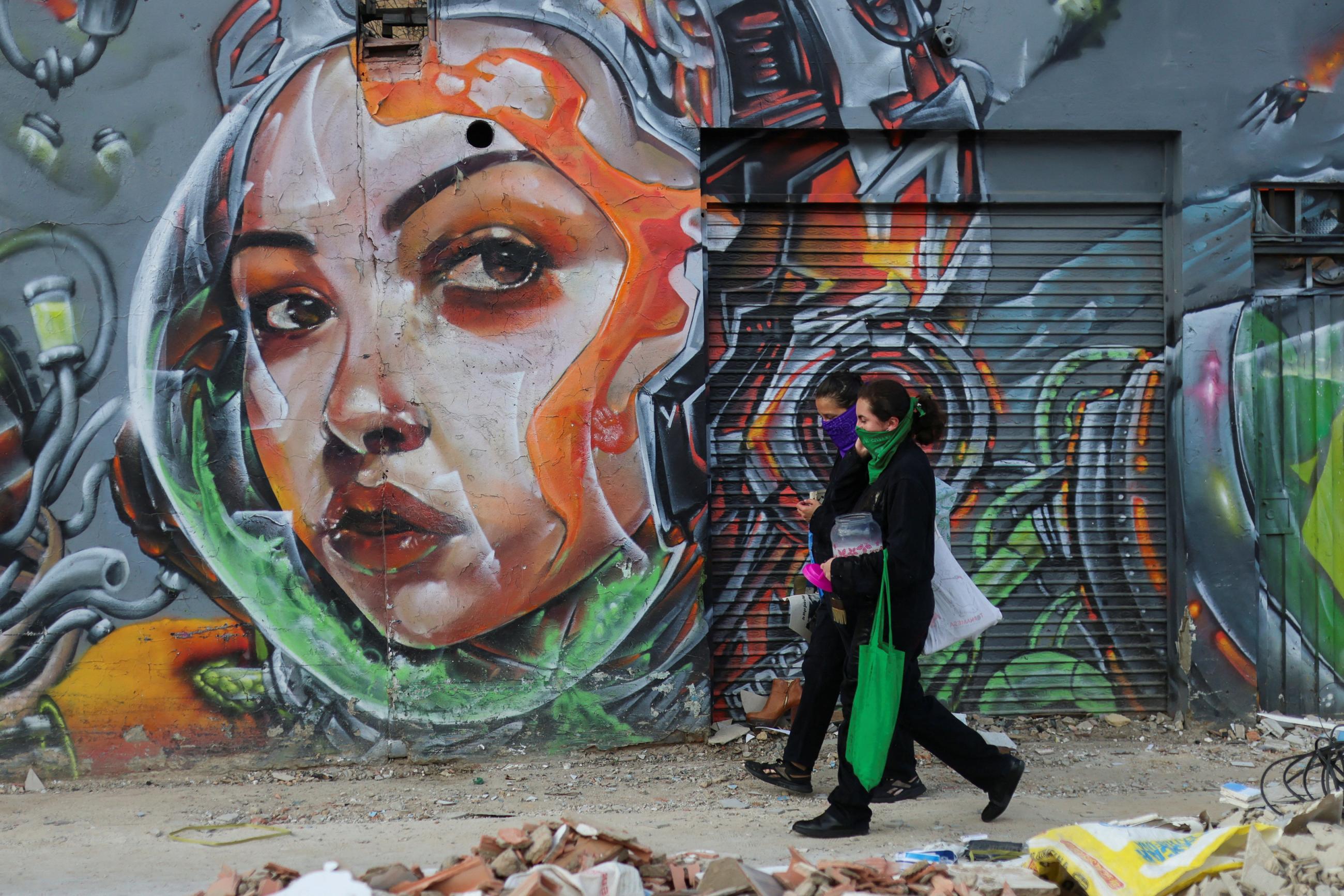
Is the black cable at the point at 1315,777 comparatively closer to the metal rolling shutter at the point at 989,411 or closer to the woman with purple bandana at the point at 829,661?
the metal rolling shutter at the point at 989,411

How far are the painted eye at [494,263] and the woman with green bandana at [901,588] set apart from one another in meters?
1.84

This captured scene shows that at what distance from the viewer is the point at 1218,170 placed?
562 centimetres

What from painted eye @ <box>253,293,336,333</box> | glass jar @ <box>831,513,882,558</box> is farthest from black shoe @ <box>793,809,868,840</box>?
painted eye @ <box>253,293,336,333</box>

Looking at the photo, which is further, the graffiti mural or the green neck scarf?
the graffiti mural

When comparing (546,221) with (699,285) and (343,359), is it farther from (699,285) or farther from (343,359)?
(343,359)

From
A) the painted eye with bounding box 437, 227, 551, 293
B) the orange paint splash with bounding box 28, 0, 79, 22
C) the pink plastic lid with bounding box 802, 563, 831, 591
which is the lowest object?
the pink plastic lid with bounding box 802, 563, 831, 591

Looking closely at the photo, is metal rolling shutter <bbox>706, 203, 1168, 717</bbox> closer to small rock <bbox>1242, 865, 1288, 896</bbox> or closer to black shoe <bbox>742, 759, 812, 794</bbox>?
black shoe <bbox>742, 759, 812, 794</bbox>

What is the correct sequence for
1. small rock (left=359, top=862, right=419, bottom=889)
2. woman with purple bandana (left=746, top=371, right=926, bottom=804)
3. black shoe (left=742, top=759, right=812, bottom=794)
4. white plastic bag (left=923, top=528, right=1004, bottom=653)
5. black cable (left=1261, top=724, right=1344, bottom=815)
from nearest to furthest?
small rock (left=359, top=862, right=419, bottom=889) < black cable (left=1261, top=724, right=1344, bottom=815) < white plastic bag (left=923, top=528, right=1004, bottom=653) < woman with purple bandana (left=746, top=371, right=926, bottom=804) < black shoe (left=742, top=759, right=812, bottom=794)

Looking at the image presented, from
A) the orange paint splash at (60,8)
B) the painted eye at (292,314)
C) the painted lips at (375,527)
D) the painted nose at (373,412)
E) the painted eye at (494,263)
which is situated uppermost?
the orange paint splash at (60,8)

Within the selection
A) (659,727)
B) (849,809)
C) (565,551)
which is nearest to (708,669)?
(659,727)

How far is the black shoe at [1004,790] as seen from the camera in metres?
4.34

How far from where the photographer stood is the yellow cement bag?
3.24 metres

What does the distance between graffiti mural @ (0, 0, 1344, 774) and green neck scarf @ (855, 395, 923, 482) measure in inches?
49.6

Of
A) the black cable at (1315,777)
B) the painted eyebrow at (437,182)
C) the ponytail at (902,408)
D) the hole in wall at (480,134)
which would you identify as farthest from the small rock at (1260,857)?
the hole in wall at (480,134)
